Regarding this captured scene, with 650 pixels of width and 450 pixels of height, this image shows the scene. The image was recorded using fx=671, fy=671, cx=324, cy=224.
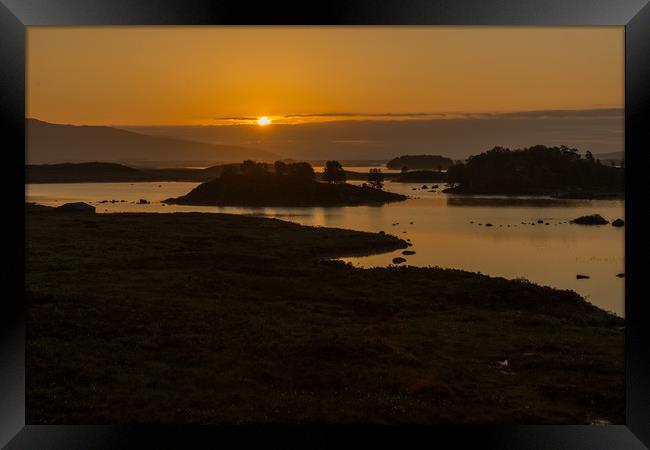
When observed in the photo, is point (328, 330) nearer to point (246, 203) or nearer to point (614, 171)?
point (246, 203)

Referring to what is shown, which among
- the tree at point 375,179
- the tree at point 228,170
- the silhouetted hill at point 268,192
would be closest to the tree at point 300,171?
the silhouetted hill at point 268,192

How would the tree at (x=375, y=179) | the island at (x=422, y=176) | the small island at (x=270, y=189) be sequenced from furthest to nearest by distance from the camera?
the island at (x=422, y=176) → the tree at (x=375, y=179) → the small island at (x=270, y=189)

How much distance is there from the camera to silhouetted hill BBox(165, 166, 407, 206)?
79.7 metres

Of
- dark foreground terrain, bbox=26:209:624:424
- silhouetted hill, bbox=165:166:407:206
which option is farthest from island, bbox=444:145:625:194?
dark foreground terrain, bbox=26:209:624:424

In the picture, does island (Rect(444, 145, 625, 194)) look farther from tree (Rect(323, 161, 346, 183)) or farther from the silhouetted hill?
tree (Rect(323, 161, 346, 183))

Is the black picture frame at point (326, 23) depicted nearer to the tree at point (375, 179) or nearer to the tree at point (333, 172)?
the tree at point (333, 172)

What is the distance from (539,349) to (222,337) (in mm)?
8320

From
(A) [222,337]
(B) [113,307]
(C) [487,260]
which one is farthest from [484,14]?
(C) [487,260]

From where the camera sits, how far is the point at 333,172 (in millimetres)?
83938

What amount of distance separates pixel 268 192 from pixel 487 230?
2668 centimetres

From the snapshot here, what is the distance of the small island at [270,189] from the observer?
262 ft

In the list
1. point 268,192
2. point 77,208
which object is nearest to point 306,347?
point 77,208

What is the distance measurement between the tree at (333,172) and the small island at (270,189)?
1.87 ft

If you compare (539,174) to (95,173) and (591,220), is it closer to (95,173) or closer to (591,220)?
(591,220)
